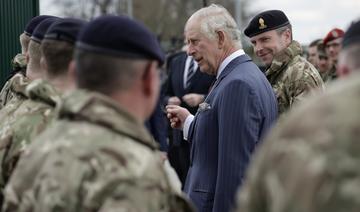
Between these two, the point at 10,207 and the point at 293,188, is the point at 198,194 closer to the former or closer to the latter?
the point at 10,207

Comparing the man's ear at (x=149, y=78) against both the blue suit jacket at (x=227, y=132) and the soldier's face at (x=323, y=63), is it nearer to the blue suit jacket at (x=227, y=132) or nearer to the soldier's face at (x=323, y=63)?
the blue suit jacket at (x=227, y=132)

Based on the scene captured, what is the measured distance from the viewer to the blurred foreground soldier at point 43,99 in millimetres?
3658

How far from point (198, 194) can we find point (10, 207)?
2.30 meters

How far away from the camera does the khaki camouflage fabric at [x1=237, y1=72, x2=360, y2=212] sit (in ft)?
6.87

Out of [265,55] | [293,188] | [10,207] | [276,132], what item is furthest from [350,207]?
[265,55]

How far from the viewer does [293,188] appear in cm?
214

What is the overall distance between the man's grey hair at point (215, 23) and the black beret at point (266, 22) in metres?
1.03

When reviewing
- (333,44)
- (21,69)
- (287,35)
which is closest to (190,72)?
(333,44)

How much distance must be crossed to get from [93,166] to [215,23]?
284cm

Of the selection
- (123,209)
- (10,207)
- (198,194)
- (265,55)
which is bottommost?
(198,194)

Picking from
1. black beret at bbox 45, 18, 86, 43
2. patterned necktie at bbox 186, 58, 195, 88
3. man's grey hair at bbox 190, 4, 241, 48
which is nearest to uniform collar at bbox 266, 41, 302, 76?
man's grey hair at bbox 190, 4, 241, 48

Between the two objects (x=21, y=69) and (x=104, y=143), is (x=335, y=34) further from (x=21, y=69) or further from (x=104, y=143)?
(x=104, y=143)

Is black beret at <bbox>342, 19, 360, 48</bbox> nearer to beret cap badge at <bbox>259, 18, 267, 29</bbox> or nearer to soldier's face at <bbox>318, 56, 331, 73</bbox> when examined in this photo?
beret cap badge at <bbox>259, 18, 267, 29</bbox>

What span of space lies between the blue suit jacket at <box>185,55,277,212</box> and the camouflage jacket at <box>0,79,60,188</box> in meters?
1.56
